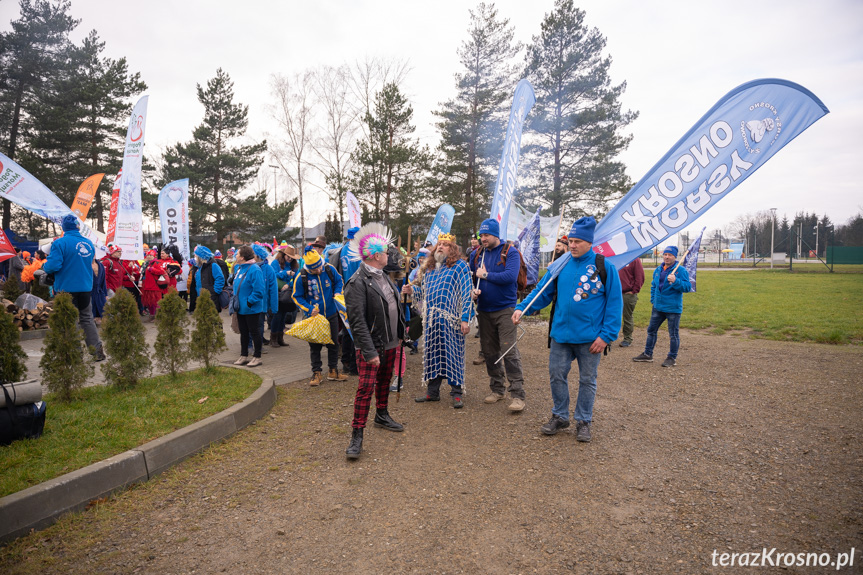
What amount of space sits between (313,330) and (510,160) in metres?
4.21

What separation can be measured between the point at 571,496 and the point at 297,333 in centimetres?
413

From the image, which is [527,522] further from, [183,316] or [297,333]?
[183,316]

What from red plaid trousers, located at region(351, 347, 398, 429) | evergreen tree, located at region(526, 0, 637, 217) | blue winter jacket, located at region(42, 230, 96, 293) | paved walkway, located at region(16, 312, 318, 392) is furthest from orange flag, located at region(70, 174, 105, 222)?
evergreen tree, located at region(526, 0, 637, 217)

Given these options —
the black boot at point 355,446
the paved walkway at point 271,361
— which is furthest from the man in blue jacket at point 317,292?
the black boot at point 355,446

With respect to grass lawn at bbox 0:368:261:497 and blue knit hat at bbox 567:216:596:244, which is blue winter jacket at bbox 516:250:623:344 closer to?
blue knit hat at bbox 567:216:596:244

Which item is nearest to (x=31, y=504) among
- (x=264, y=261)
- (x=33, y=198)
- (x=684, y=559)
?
(x=684, y=559)

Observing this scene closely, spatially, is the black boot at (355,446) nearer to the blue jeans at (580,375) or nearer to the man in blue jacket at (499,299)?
the man in blue jacket at (499,299)

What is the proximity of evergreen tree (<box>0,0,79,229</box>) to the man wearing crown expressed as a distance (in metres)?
27.8

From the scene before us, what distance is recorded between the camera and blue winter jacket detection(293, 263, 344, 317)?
654 cm

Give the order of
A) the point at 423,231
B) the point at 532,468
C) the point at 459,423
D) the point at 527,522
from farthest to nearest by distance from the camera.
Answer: the point at 423,231 → the point at 459,423 → the point at 532,468 → the point at 527,522

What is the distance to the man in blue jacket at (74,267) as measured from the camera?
22.5 ft

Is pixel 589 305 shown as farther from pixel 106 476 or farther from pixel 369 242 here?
pixel 106 476

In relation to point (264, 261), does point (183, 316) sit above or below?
below

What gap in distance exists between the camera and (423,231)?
30.1 metres
